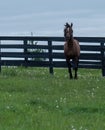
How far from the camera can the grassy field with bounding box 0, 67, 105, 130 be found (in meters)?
11.5

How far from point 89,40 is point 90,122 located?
17.3m

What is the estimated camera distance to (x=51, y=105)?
1421 centimetres

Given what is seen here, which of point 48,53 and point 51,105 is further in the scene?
point 48,53

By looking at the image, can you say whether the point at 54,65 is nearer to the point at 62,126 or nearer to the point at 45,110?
the point at 45,110

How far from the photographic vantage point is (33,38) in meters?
29.9

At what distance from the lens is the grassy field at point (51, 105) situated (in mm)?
11547

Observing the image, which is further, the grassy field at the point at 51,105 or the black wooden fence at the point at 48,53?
the black wooden fence at the point at 48,53

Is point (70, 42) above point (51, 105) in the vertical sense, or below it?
above

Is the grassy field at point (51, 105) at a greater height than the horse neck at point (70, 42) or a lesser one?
lesser

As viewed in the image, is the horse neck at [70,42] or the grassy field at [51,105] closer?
the grassy field at [51,105]

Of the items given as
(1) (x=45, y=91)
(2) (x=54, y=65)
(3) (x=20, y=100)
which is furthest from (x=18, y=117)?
(2) (x=54, y=65)

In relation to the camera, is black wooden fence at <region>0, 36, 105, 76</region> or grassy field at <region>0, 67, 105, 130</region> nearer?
grassy field at <region>0, 67, 105, 130</region>

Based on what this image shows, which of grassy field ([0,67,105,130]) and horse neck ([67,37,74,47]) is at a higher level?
horse neck ([67,37,74,47])

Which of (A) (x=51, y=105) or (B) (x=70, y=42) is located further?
(B) (x=70, y=42)
